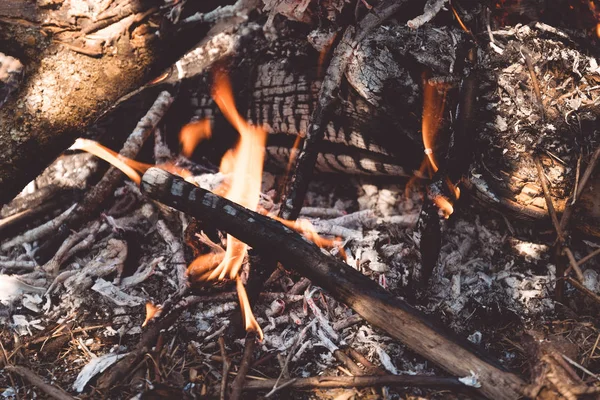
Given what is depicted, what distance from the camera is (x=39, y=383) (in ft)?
8.44

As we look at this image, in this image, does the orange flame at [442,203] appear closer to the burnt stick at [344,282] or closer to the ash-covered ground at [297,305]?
the ash-covered ground at [297,305]

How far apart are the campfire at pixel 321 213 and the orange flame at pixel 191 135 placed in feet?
0.68

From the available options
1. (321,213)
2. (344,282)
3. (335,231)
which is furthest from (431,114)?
Answer: (344,282)

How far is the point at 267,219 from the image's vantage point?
2801 mm

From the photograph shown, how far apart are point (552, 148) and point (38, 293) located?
3.58 metres

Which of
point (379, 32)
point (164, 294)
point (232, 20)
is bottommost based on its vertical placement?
Answer: point (164, 294)

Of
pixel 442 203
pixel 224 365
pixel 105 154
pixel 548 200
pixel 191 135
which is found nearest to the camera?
pixel 224 365

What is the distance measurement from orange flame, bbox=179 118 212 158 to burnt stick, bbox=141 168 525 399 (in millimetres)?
1608

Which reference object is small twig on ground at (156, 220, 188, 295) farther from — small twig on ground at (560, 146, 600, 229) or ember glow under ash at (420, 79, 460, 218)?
small twig on ground at (560, 146, 600, 229)

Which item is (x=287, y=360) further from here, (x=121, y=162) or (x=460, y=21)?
(x=460, y=21)

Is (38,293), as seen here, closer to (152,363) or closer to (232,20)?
(152,363)

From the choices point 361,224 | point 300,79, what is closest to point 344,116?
point 300,79

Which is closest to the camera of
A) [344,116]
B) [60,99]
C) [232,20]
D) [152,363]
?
[152,363]

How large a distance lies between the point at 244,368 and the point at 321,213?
159 cm
